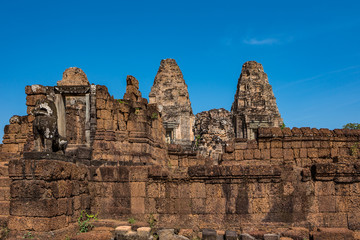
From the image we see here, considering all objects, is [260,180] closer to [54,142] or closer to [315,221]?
[315,221]

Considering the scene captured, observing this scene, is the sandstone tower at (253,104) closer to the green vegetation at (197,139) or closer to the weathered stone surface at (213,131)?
the weathered stone surface at (213,131)

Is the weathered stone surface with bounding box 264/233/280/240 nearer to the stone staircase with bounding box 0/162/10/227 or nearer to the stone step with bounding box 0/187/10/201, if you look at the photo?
the stone staircase with bounding box 0/162/10/227

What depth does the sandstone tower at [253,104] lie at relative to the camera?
97.3ft

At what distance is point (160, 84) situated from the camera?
31.8 metres

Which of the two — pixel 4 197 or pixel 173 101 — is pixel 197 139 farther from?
pixel 4 197

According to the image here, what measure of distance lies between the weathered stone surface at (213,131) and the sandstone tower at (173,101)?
100 cm

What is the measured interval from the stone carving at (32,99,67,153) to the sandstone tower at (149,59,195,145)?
21.5m

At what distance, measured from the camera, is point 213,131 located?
28859 millimetres

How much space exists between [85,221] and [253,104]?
997 inches

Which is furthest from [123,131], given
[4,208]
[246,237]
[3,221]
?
[246,237]

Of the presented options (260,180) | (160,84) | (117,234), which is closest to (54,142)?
(117,234)

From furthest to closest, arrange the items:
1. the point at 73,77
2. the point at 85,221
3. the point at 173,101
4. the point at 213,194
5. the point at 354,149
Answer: the point at 173,101 < the point at 73,77 < the point at 354,149 < the point at 213,194 < the point at 85,221

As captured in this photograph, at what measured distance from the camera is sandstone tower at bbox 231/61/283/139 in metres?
29.7

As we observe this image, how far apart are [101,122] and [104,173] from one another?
11.1 feet
